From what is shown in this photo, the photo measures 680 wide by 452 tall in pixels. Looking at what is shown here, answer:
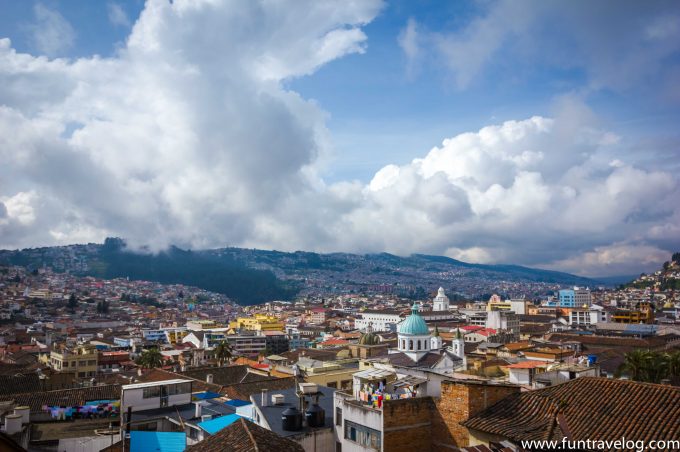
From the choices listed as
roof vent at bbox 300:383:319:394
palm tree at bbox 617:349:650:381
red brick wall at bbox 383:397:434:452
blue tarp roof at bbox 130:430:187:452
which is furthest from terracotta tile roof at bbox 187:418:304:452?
palm tree at bbox 617:349:650:381

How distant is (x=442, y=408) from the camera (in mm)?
14227

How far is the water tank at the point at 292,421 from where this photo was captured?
55.1 ft

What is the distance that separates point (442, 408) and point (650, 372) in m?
26.0

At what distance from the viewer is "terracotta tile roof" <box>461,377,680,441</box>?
1100cm

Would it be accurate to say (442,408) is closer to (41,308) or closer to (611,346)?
(611,346)

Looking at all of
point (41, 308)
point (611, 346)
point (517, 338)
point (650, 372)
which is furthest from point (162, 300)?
point (650, 372)

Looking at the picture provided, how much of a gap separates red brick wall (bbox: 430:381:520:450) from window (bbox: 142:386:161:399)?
46.3 ft

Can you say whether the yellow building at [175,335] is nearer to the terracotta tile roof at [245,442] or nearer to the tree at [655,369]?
the tree at [655,369]

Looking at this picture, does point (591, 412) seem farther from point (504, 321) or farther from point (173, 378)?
point (504, 321)

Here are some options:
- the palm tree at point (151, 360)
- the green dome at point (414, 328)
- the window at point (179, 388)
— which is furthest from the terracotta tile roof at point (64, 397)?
the palm tree at point (151, 360)

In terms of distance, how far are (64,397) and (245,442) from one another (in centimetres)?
2119

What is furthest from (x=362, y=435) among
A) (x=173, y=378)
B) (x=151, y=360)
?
(x=151, y=360)

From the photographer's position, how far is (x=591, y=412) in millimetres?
11945

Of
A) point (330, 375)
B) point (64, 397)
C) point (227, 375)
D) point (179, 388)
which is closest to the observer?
point (179, 388)
